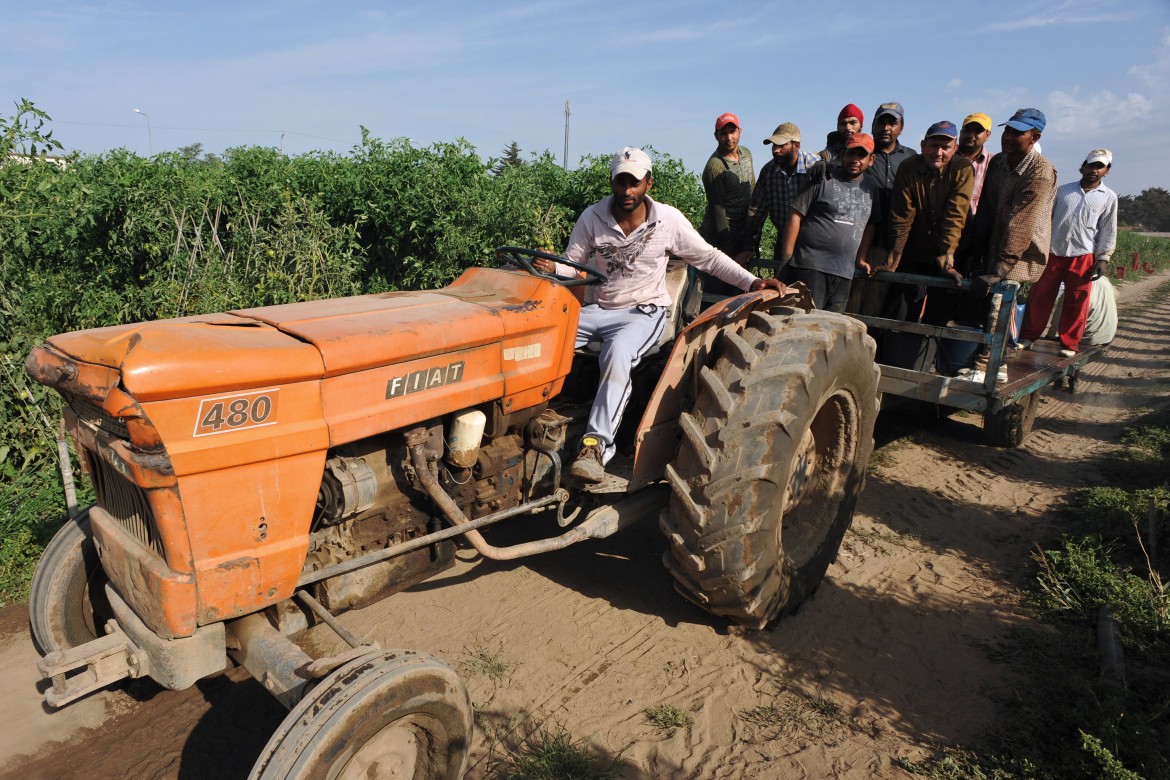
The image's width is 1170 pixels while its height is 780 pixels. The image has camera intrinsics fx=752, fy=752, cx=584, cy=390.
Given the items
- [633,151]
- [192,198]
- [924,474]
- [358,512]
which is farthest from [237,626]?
[192,198]

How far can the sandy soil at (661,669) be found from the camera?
2.69 meters

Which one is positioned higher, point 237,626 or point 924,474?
point 237,626

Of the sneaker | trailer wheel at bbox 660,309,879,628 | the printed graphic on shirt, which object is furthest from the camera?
the printed graphic on shirt

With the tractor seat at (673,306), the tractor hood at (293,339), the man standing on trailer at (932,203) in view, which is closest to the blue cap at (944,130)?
the man standing on trailer at (932,203)

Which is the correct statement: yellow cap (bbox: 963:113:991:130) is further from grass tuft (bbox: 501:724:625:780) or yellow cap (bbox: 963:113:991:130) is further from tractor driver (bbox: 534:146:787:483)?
grass tuft (bbox: 501:724:625:780)

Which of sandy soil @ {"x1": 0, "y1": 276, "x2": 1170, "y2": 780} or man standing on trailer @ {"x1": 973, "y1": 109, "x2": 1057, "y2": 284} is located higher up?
man standing on trailer @ {"x1": 973, "y1": 109, "x2": 1057, "y2": 284}

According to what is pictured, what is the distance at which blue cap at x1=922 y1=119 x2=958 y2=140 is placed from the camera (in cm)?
491

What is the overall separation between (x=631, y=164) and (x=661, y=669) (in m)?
2.26

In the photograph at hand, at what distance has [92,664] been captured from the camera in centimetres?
230

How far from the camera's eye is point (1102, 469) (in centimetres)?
559

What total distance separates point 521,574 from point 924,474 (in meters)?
3.19

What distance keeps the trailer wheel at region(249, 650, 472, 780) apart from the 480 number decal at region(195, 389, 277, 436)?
0.76 m

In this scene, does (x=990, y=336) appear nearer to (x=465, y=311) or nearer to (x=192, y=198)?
(x=465, y=311)

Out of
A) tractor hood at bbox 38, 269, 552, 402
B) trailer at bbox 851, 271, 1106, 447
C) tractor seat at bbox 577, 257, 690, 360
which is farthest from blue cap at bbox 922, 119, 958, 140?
tractor hood at bbox 38, 269, 552, 402
